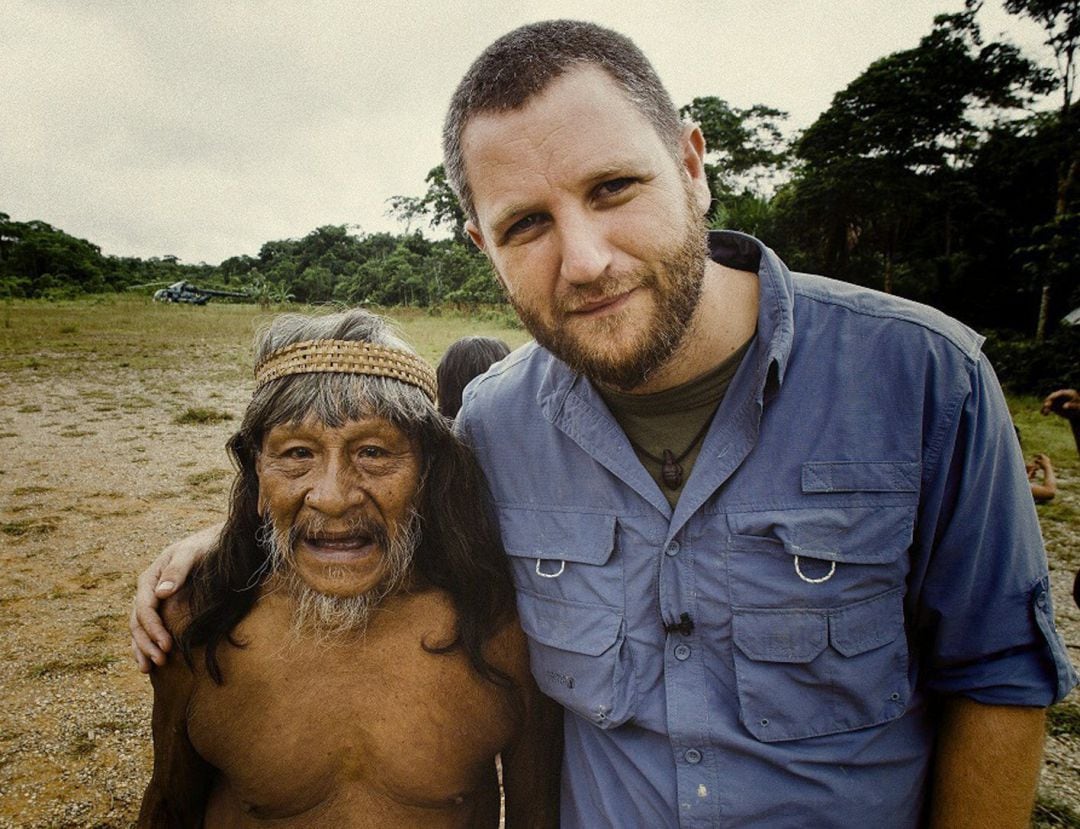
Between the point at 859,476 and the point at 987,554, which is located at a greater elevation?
the point at 859,476

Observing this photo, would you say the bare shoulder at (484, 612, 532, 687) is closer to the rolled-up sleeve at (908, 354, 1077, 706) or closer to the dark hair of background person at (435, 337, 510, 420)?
the rolled-up sleeve at (908, 354, 1077, 706)

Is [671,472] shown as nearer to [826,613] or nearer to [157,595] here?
[826,613]

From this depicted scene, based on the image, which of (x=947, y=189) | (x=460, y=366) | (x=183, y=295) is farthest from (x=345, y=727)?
(x=183, y=295)

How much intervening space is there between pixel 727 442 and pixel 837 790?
809 millimetres

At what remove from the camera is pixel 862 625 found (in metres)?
1.38

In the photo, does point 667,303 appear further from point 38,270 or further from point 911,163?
point 38,270

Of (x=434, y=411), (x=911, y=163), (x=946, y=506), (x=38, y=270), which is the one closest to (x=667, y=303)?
(x=946, y=506)

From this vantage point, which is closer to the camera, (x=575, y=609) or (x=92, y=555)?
(x=575, y=609)

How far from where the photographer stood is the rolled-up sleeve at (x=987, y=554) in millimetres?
1269

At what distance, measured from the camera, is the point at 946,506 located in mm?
1317

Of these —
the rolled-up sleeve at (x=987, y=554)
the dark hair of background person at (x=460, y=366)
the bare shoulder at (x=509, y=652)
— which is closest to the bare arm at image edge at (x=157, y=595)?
the bare shoulder at (x=509, y=652)

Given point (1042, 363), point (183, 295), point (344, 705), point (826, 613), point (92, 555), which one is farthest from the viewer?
point (183, 295)

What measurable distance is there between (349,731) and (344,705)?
0.25ft

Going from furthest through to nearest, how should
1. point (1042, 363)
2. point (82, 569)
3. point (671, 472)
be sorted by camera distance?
point (1042, 363) → point (82, 569) → point (671, 472)
